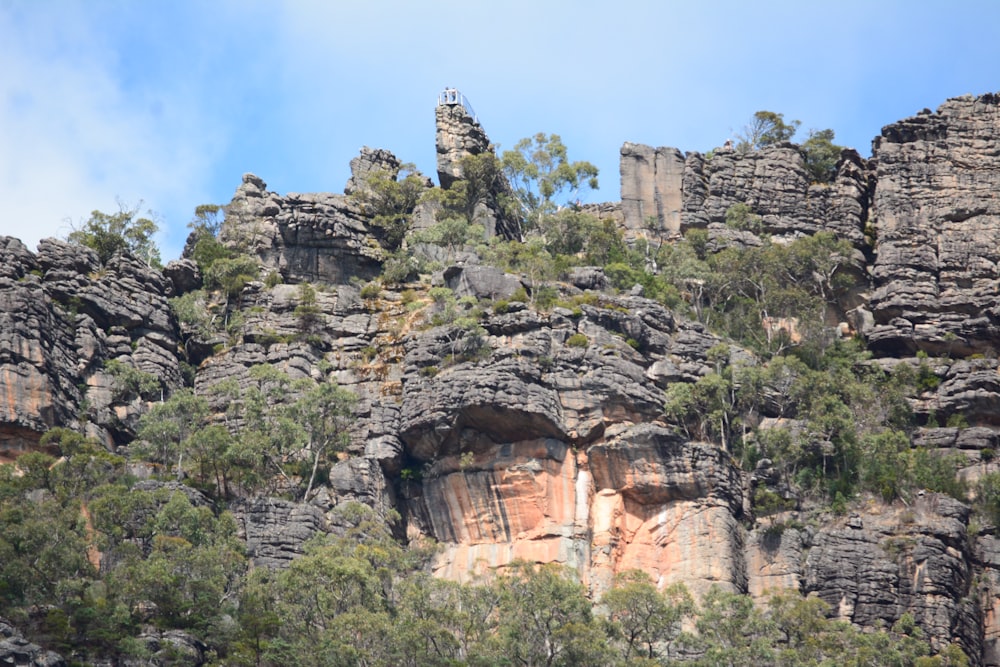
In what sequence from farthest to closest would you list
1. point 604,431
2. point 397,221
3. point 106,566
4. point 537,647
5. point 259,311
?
point 397,221
point 259,311
point 604,431
point 106,566
point 537,647

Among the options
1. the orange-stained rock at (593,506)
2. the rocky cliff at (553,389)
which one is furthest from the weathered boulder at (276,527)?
the orange-stained rock at (593,506)

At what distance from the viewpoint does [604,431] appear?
79.9 metres

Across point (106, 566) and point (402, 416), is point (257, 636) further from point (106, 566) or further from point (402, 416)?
point (402, 416)

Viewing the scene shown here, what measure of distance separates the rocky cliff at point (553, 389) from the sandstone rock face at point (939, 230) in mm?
128

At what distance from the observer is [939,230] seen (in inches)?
3812

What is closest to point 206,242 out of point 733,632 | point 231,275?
point 231,275

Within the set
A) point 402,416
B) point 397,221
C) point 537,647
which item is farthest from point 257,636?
point 397,221

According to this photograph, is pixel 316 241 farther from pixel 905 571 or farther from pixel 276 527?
pixel 905 571

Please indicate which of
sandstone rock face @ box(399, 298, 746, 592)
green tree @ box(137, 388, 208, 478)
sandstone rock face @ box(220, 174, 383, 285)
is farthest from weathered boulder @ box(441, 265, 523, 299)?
green tree @ box(137, 388, 208, 478)

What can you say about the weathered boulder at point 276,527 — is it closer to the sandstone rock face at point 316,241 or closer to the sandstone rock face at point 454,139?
the sandstone rock face at point 316,241

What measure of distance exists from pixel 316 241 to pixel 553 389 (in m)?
21.4

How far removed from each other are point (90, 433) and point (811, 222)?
Result: 41795 millimetres

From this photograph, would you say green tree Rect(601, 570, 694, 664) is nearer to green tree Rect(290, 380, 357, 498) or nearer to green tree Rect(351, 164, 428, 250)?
green tree Rect(290, 380, 357, 498)

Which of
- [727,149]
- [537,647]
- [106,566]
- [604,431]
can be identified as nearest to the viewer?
[537,647]
